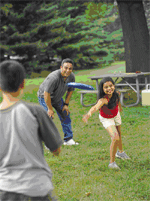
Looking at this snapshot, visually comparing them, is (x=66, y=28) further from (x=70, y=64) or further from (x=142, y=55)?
(x=70, y=64)

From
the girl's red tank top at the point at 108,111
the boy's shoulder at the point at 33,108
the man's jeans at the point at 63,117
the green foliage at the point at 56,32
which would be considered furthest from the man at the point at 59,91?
the green foliage at the point at 56,32

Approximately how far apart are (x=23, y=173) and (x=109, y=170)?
120 inches

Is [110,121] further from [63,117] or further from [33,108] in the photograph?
[33,108]

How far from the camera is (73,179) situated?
441 centimetres

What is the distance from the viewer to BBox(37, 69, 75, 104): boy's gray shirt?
5496 mm

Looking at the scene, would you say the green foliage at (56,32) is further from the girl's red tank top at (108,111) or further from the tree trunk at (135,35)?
the girl's red tank top at (108,111)

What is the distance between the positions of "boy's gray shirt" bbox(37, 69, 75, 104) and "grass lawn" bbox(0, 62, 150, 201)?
3.51ft

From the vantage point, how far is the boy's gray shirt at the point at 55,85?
5496 mm

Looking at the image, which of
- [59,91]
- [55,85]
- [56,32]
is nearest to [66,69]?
[55,85]

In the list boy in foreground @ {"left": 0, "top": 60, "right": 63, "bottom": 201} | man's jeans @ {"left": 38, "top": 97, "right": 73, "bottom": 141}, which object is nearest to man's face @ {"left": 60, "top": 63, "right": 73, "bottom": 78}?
man's jeans @ {"left": 38, "top": 97, "right": 73, "bottom": 141}

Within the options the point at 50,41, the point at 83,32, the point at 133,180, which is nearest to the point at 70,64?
the point at 133,180

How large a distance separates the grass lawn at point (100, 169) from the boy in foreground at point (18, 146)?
2.11 meters

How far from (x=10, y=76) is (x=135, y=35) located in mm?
10448

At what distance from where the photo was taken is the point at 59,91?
575 cm
